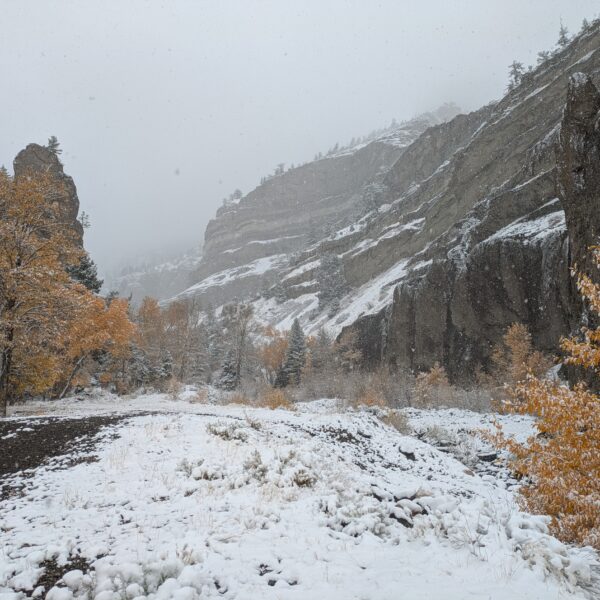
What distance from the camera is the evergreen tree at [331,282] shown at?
287 feet

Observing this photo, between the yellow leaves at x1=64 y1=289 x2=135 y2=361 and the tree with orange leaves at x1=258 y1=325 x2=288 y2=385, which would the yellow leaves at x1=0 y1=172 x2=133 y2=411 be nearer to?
the yellow leaves at x1=64 y1=289 x2=135 y2=361

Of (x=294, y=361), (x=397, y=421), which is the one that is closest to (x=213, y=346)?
(x=294, y=361)

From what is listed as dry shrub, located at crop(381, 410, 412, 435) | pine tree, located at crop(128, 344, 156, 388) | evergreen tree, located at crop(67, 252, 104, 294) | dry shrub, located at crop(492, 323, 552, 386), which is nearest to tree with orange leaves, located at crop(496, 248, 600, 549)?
dry shrub, located at crop(381, 410, 412, 435)

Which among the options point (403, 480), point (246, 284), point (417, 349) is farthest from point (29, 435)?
point (246, 284)

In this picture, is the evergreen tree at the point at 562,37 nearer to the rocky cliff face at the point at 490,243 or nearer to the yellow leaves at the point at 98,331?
the rocky cliff face at the point at 490,243

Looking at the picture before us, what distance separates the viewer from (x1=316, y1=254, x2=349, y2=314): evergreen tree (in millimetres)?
87375

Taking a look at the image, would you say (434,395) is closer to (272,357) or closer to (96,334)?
(96,334)

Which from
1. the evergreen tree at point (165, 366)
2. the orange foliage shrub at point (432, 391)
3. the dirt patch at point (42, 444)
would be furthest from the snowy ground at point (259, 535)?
the evergreen tree at point (165, 366)

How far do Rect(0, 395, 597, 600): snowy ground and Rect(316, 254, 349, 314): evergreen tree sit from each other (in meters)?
76.3

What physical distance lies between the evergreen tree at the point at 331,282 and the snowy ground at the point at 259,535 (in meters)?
76.3

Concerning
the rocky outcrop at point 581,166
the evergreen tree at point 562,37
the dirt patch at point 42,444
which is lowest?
the dirt patch at point 42,444

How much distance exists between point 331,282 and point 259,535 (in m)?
84.6

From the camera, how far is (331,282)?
292 feet

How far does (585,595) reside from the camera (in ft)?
12.6
